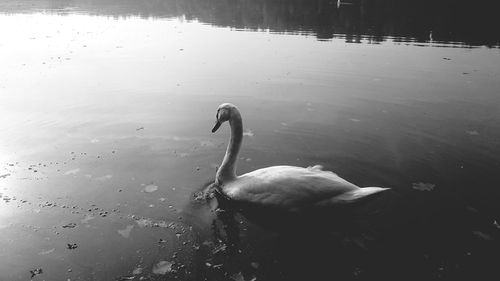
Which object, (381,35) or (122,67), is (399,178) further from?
(381,35)

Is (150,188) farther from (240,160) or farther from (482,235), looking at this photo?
(482,235)

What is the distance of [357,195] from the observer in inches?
288

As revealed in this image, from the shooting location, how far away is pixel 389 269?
257 inches

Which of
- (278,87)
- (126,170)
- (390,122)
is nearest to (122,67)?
(278,87)

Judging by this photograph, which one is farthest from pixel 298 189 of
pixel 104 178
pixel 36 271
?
pixel 104 178

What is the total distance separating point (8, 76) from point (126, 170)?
45.4 feet

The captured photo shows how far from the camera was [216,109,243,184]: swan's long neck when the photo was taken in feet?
29.4

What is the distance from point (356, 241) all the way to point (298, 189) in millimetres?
1442

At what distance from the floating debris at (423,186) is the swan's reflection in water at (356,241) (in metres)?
0.35

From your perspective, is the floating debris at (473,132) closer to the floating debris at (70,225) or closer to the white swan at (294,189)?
the white swan at (294,189)

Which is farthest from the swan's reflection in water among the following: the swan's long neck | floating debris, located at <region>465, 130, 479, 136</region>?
floating debris, located at <region>465, 130, 479, 136</region>

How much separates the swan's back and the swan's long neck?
81cm

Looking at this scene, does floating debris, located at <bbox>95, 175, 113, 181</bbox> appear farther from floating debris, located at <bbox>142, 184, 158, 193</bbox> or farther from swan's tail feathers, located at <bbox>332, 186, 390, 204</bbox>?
swan's tail feathers, located at <bbox>332, 186, 390, 204</bbox>

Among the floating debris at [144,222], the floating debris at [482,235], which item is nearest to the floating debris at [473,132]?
the floating debris at [482,235]
